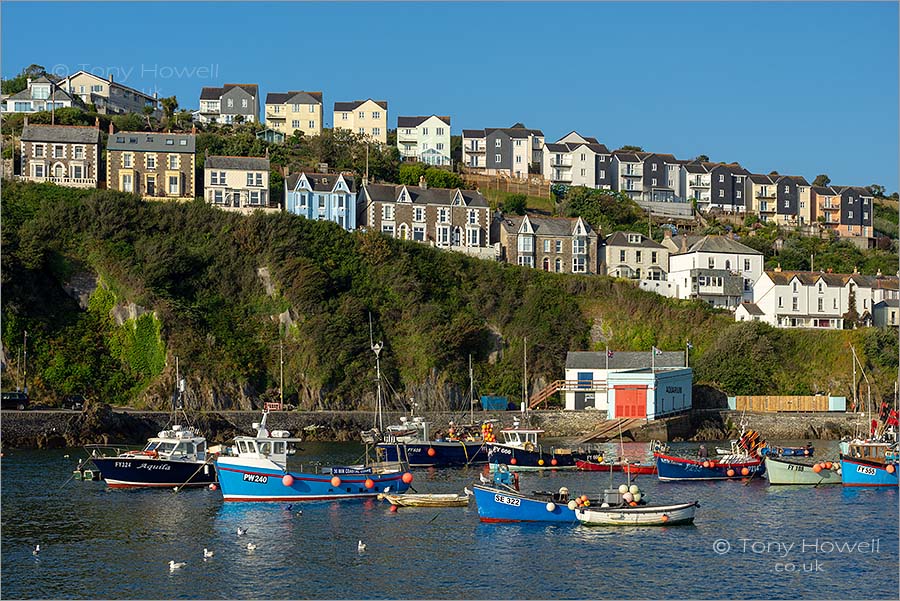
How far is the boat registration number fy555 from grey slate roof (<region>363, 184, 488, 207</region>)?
200 feet

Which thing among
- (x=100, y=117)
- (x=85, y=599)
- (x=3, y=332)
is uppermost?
(x=100, y=117)

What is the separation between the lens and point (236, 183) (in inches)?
3880

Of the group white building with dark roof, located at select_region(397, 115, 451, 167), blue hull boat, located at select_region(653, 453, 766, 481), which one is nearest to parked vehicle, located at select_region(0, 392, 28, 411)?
blue hull boat, located at select_region(653, 453, 766, 481)

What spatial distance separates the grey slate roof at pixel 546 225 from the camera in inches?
4114

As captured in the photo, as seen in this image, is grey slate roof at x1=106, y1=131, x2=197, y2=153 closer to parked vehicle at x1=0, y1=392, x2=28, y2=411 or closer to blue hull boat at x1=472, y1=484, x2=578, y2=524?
parked vehicle at x1=0, y1=392, x2=28, y2=411

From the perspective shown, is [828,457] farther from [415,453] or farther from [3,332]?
[3,332]

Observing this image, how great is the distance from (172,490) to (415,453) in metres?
14.3

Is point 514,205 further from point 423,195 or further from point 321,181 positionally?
point 321,181

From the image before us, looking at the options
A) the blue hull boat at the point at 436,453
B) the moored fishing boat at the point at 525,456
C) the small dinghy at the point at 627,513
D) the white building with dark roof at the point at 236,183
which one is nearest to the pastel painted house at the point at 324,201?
the white building with dark roof at the point at 236,183

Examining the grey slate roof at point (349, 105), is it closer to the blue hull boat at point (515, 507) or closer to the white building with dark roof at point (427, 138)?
the white building with dark roof at point (427, 138)

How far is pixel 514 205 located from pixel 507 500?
72575 mm

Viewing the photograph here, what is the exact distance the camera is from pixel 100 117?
384 feet

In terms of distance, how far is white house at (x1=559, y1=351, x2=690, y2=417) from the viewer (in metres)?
83.1

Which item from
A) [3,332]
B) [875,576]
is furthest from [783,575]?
[3,332]
